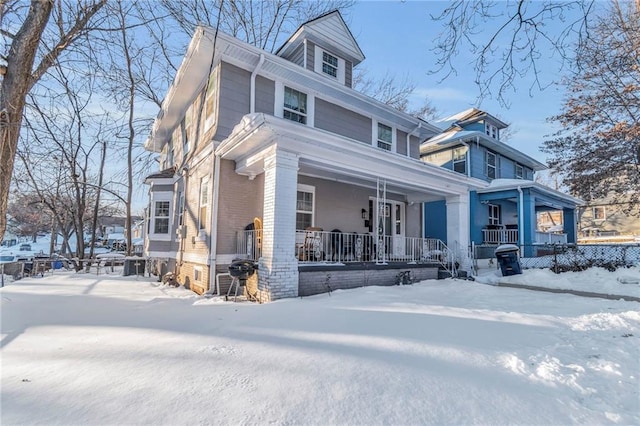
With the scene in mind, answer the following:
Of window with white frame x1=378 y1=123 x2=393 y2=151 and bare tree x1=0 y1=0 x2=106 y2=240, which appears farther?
window with white frame x1=378 y1=123 x2=393 y2=151

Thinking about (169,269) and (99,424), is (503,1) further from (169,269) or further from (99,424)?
(169,269)

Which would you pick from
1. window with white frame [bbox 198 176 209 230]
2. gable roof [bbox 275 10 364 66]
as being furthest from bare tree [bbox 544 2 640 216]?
window with white frame [bbox 198 176 209 230]

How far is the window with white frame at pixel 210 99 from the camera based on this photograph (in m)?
8.70

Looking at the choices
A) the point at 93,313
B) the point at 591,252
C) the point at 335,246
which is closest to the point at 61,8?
the point at 93,313

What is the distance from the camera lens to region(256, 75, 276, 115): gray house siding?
350 inches

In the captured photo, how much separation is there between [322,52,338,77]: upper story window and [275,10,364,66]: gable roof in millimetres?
231

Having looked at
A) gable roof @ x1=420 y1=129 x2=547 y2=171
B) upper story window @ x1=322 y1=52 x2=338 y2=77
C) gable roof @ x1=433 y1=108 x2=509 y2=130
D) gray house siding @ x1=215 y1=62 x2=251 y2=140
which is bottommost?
gray house siding @ x1=215 y1=62 x2=251 y2=140

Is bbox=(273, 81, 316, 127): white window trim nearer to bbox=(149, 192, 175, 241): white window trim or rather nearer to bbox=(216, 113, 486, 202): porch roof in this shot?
bbox=(216, 113, 486, 202): porch roof

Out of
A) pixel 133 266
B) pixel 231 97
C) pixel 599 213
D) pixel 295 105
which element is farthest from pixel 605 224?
pixel 133 266

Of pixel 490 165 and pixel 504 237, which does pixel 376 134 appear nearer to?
pixel 490 165

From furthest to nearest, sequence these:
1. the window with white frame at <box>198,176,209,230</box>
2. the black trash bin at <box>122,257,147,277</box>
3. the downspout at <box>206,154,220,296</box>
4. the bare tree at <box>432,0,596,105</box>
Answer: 1. the black trash bin at <box>122,257,147,277</box>
2. the window with white frame at <box>198,176,209,230</box>
3. the downspout at <box>206,154,220,296</box>
4. the bare tree at <box>432,0,596,105</box>

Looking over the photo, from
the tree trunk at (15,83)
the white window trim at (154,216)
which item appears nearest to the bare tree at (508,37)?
the tree trunk at (15,83)

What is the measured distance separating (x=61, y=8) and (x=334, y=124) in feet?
22.7

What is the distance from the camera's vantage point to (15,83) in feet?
14.8
